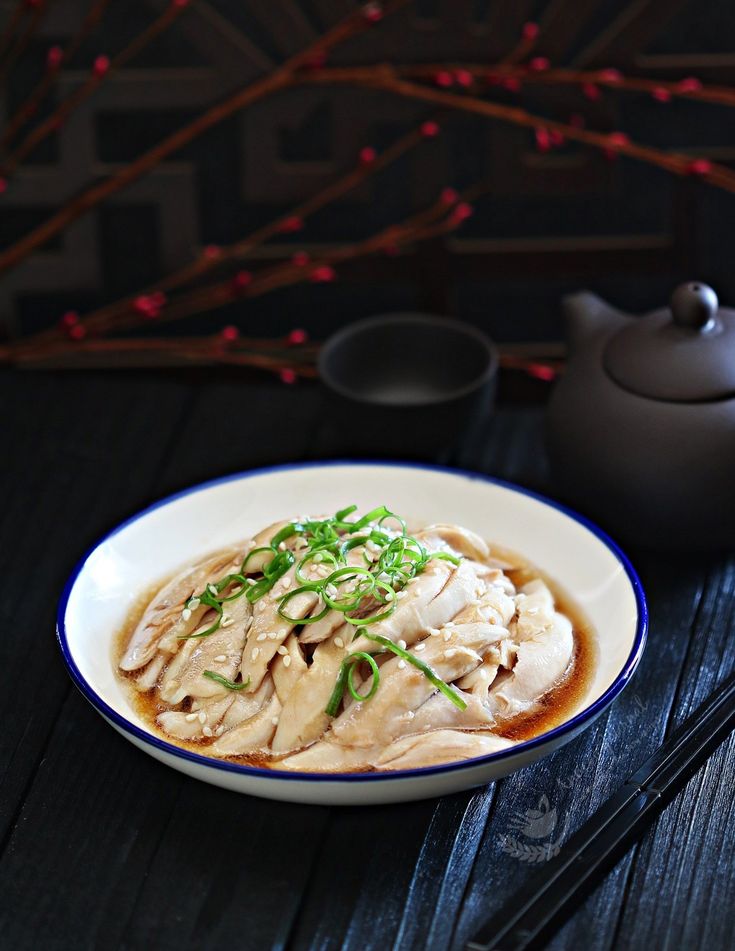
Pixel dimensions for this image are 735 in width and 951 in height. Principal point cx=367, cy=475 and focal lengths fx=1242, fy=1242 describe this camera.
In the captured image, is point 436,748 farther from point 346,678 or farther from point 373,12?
point 373,12

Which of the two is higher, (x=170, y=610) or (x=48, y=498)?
(x=170, y=610)

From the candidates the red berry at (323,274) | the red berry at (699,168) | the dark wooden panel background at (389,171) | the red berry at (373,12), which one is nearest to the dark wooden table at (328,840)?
the red berry at (699,168)

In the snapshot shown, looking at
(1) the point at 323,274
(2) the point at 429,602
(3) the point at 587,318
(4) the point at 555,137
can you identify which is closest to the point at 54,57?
(1) the point at 323,274

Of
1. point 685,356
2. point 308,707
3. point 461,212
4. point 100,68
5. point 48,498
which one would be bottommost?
point 48,498

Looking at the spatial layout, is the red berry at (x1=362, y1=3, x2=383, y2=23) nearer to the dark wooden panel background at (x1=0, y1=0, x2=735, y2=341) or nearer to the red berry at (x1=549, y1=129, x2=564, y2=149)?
the dark wooden panel background at (x1=0, y1=0, x2=735, y2=341)

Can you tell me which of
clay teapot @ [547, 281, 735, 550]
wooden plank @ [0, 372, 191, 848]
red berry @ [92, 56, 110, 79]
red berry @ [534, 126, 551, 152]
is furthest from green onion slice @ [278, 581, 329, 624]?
red berry @ [92, 56, 110, 79]

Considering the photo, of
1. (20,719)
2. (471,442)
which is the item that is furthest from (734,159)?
(20,719)

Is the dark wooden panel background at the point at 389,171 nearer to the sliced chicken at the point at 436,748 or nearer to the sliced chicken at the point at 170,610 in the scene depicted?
the sliced chicken at the point at 170,610

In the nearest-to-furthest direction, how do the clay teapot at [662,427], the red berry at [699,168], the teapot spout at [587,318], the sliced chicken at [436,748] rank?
the sliced chicken at [436,748] < the clay teapot at [662,427] < the teapot spout at [587,318] < the red berry at [699,168]
